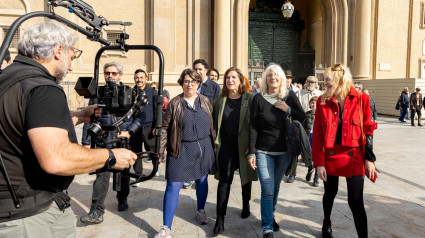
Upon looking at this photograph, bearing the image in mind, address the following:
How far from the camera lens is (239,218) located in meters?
4.31

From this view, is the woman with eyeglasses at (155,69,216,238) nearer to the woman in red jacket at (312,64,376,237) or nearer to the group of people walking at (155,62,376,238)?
the group of people walking at (155,62,376,238)

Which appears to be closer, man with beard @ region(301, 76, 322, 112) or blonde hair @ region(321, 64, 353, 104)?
blonde hair @ region(321, 64, 353, 104)

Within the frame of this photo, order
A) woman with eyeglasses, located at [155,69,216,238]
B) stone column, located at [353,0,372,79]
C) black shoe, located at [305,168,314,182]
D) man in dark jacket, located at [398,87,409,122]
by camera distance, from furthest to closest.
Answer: stone column, located at [353,0,372,79] → man in dark jacket, located at [398,87,409,122] → black shoe, located at [305,168,314,182] → woman with eyeglasses, located at [155,69,216,238]

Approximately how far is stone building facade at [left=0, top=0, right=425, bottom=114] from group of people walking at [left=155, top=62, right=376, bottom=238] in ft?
43.8

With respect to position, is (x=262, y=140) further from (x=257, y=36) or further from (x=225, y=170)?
(x=257, y=36)

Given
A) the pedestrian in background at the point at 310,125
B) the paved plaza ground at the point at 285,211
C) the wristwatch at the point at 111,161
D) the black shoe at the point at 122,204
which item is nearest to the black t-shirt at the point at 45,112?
the wristwatch at the point at 111,161

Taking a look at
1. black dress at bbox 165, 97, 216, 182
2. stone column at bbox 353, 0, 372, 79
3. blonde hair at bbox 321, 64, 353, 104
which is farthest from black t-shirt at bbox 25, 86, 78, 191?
stone column at bbox 353, 0, 372, 79

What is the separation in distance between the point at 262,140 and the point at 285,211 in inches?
53.4

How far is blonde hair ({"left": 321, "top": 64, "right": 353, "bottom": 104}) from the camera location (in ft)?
11.0

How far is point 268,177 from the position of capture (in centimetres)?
369

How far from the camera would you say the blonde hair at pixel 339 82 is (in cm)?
335

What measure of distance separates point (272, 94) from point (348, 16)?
18.9m

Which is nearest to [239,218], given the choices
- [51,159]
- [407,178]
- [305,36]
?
[51,159]

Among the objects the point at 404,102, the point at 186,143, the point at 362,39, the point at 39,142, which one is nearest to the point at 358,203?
the point at 186,143
